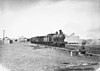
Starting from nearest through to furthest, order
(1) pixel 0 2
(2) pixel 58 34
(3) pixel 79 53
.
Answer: (1) pixel 0 2 < (3) pixel 79 53 < (2) pixel 58 34

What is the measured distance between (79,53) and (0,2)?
28.8ft

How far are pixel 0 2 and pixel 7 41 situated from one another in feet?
113

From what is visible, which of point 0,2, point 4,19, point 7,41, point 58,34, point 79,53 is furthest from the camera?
point 7,41

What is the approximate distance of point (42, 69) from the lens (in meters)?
6.39

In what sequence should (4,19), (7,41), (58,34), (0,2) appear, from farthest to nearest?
(7,41), (58,34), (4,19), (0,2)

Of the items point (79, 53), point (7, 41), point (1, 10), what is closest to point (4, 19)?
point (1, 10)

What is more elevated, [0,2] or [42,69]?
[0,2]

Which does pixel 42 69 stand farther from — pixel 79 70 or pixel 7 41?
pixel 7 41

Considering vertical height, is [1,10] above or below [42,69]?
above

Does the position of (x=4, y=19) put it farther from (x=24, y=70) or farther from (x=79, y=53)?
(x=79, y=53)

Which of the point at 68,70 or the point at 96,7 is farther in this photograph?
the point at 96,7

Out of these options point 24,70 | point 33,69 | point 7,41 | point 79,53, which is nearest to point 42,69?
point 33,69

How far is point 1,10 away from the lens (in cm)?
641

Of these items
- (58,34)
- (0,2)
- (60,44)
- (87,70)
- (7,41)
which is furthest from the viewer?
(7,41)
